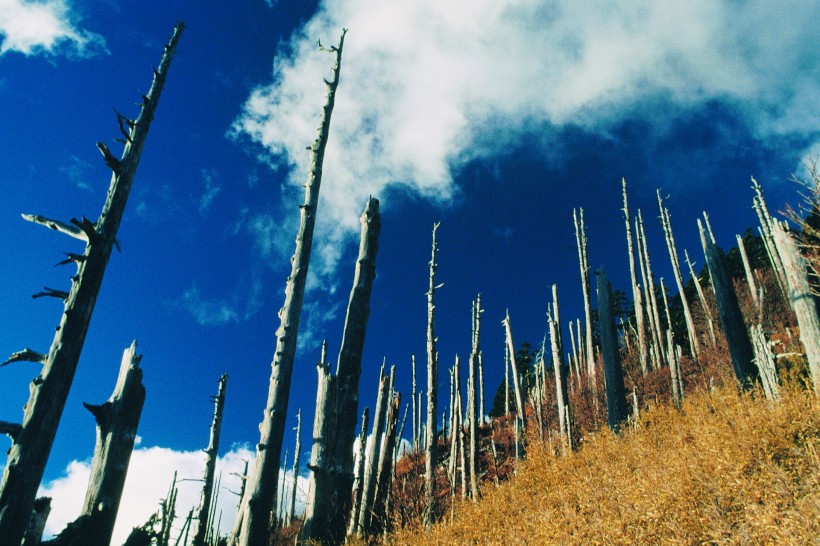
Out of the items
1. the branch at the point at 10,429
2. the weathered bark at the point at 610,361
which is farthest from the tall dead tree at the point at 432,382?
the branch at the point at 10,429

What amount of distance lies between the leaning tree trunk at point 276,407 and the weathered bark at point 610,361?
9.17 m

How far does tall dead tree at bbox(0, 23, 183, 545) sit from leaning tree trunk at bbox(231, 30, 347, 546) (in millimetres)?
2046

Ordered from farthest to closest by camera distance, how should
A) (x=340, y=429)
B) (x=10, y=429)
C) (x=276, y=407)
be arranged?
(x=340, y=429) → (x=276, y=407) → (x=10, y=429)

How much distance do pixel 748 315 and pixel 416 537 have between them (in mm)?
24862

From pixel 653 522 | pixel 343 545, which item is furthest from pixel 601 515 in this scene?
pixel 343 545

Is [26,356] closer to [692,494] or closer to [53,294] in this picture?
[53,294]

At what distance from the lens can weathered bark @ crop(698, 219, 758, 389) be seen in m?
9.88

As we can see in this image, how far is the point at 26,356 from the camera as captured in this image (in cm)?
433

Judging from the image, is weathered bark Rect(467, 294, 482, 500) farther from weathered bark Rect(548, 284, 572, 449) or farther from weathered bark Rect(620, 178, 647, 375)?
weathered bark Rect(620, 178, 647, 375)

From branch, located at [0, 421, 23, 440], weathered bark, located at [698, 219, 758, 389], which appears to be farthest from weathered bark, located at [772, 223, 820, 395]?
branch, located at [0, 421, 23, 440]

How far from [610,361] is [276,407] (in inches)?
393

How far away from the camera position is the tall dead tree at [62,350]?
148 inches

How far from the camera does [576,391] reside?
22.9 meters

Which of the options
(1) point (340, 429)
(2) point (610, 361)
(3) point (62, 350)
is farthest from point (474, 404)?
(3) point (62, 350)
